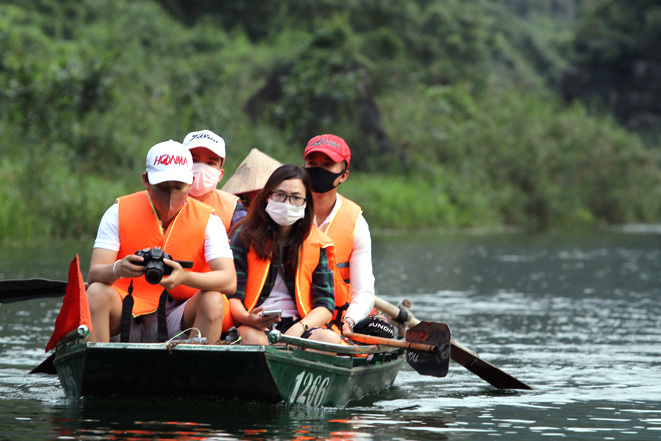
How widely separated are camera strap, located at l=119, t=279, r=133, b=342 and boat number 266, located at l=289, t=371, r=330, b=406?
3.14 ft

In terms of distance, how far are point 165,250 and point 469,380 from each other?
3001 millimetres

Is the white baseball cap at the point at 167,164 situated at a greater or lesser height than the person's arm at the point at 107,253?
greater

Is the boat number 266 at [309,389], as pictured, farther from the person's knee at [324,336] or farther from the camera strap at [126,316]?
the camera strap at [126,316]

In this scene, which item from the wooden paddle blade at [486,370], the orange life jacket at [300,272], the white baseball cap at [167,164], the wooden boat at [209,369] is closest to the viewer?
the wooden boat at [209,369]

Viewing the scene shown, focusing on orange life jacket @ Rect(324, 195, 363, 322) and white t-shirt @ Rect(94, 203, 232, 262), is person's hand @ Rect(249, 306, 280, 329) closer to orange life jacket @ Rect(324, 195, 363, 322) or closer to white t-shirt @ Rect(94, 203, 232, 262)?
white t-shirt @ Rect(94, 203, 232, 262)

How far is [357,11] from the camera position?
39562 mm

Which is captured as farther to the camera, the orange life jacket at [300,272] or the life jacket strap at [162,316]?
the orange life jacket at [300,272]

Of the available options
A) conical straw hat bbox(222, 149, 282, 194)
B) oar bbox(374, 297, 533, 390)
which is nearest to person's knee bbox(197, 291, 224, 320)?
oar bbox(374, 297, 533, 390)

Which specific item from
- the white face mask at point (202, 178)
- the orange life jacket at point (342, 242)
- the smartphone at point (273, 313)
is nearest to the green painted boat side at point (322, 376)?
the smartphone at point (273, 313)

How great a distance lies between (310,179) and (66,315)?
1.55 meters

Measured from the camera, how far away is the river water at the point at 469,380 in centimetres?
598

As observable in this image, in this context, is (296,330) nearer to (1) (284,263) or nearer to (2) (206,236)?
(1) (284,263)

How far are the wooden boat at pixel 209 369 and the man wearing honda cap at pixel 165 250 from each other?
23cm

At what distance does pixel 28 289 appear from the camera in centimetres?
731
